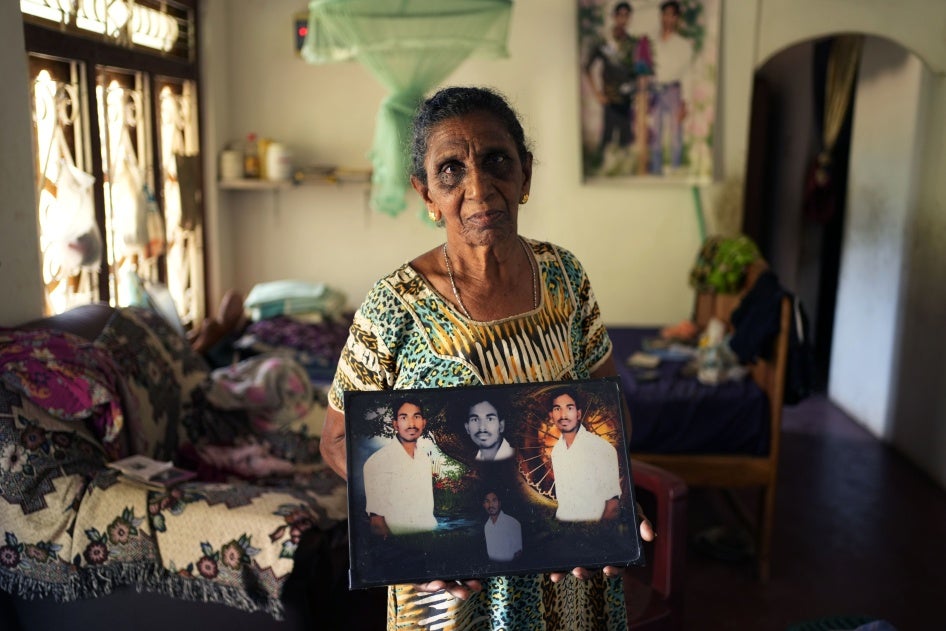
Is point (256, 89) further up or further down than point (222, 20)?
further down

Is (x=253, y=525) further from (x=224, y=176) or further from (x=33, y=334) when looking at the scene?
(x=224, y=176)

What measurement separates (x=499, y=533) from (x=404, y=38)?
9.22 feet

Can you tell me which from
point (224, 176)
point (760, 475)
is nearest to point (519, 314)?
point (760, 475)

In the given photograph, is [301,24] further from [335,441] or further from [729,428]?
[335,441]

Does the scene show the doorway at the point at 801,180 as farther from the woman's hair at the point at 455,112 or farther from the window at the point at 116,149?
the woman's hair at the point at 455,112

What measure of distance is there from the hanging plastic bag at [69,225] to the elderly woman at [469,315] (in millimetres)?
1979

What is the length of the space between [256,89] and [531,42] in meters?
1.56

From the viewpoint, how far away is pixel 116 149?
3498mm

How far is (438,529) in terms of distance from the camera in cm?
123

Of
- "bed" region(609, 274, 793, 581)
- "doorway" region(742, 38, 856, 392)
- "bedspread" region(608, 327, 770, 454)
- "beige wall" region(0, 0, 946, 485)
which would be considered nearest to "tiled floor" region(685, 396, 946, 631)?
"bed" region(609, 274, 793, 581)

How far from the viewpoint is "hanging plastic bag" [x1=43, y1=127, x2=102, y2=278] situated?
295 centimetres

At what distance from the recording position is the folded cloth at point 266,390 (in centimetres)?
309

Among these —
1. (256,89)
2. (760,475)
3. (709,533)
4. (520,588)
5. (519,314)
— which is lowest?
(709,533)

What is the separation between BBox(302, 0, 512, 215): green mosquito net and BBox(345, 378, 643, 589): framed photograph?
2.49 m
